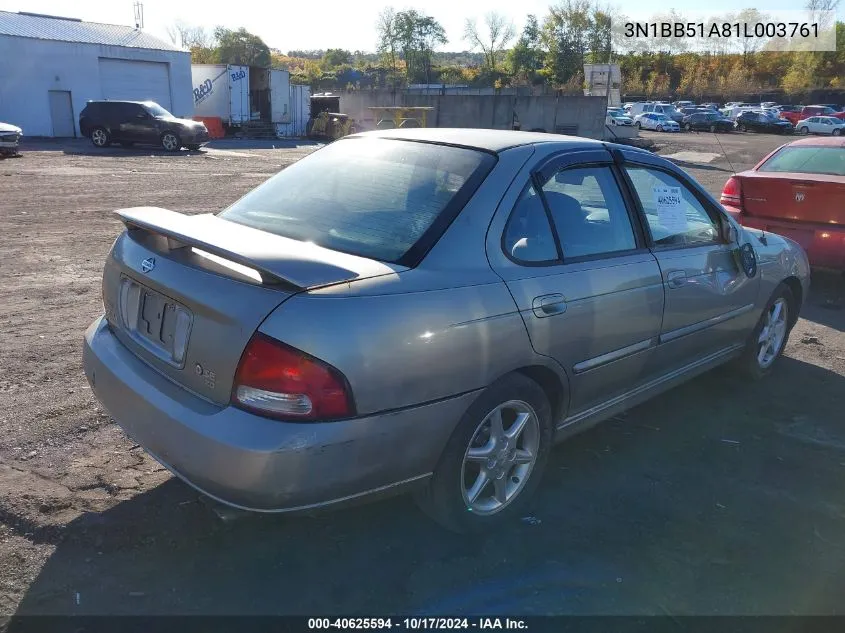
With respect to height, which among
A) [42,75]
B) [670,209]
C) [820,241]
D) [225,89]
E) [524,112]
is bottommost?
[820,241]

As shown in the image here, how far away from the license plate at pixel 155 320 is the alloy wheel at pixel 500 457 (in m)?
1.21

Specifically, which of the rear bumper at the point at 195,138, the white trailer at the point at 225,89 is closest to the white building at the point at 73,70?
the white trailer at the point at 225,89

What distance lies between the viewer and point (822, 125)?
1813 inches

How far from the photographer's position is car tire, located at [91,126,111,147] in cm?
2458

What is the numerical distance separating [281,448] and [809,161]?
752 centimetres

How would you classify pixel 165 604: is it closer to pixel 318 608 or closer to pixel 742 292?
pixel 318 608

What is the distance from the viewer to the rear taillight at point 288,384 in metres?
2.31

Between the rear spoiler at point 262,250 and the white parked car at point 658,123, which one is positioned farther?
the white parked car at point 658,123

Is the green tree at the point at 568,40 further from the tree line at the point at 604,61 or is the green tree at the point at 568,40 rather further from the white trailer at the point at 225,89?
the white trailer at the point at 225,89

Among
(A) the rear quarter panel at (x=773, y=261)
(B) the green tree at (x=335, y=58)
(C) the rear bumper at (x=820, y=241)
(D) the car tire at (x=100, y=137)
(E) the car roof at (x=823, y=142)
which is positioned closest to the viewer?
(A) the rear quarter panel at (x=773, y=261)

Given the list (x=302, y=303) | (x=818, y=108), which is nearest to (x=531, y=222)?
(x=302, y=303)

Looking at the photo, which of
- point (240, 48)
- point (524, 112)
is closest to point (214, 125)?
point (524, 112)

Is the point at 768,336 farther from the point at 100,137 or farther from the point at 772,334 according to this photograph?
the point at 100,137

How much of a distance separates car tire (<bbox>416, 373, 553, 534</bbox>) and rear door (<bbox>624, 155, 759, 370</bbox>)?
40.7 inches
